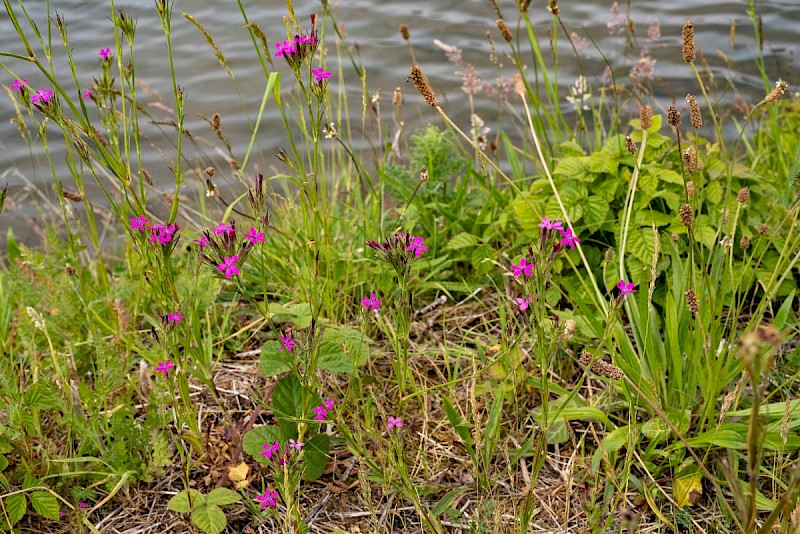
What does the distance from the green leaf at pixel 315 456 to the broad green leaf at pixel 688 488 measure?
90 cm

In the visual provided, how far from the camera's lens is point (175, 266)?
10.3ft

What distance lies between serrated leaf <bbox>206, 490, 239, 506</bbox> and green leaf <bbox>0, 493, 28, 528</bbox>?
17.9 inches

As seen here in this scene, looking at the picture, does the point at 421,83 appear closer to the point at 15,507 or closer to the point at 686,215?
the point at 686,215

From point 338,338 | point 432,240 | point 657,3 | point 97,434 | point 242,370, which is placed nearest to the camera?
point 97,434

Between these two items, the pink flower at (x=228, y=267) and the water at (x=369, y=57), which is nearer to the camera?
the pink flower at (x=228, y=267)

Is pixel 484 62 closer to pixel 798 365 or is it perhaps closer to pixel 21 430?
pixel 798 365

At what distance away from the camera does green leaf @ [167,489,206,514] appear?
72.8 inches

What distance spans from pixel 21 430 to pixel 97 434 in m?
0.19

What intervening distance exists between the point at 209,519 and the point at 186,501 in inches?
3.3

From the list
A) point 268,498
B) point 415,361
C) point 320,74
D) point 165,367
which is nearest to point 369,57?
point 415,361

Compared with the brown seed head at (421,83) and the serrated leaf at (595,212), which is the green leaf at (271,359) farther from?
the serrated leaf at (595,212)

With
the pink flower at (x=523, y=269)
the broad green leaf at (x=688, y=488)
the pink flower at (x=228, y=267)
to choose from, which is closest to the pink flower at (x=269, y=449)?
the pink flower at (x=228, y=267)

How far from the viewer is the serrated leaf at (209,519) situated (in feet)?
5.96

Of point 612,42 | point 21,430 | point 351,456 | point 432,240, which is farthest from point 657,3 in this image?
point 21,430
